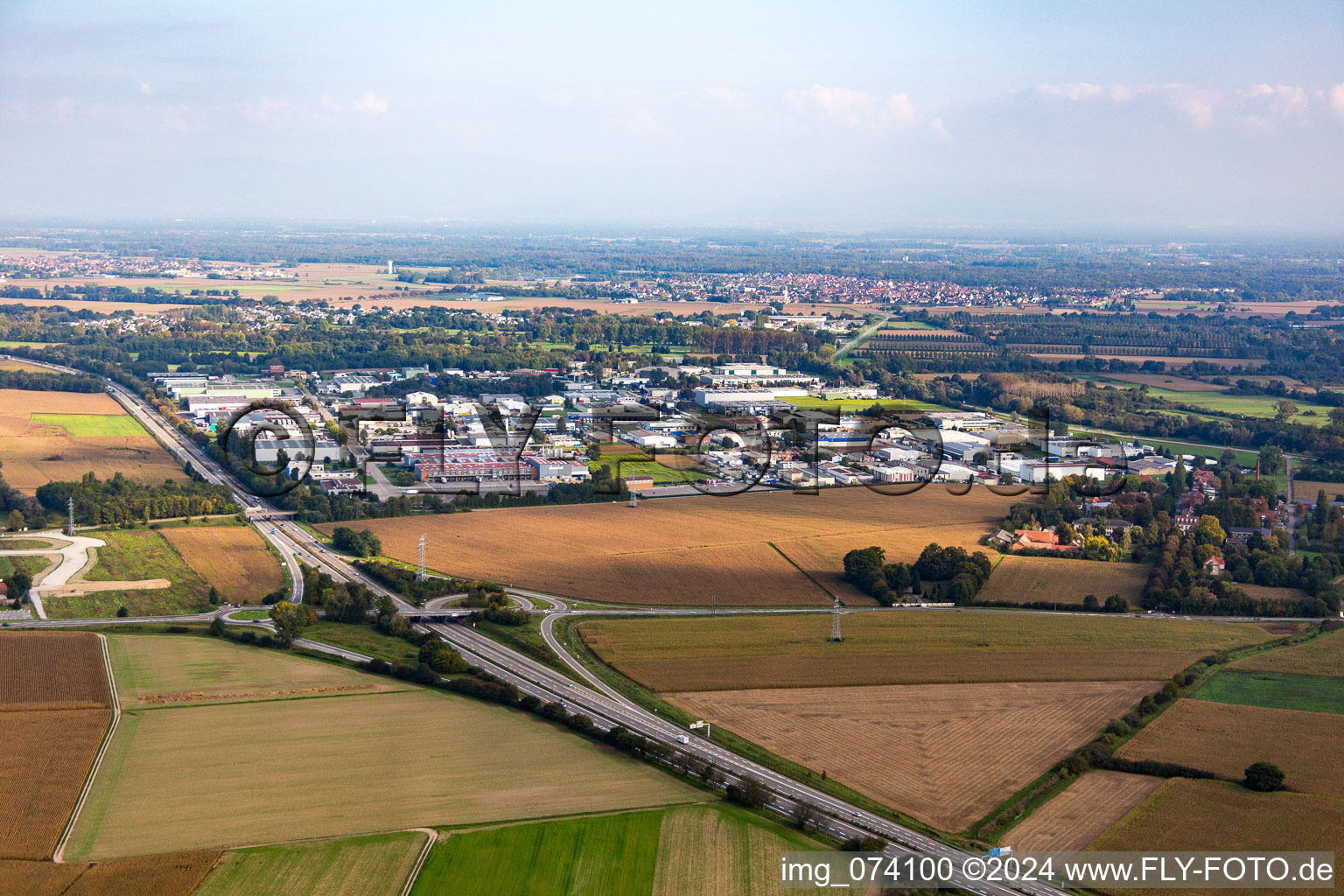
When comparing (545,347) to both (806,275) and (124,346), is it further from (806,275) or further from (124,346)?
(806,275)

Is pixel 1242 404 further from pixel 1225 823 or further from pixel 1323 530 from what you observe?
pixel 1225 823

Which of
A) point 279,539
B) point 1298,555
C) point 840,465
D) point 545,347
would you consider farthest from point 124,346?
point 1298,555

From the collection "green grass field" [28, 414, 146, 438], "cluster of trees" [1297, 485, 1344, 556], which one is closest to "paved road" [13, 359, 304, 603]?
"green grass field" [28, 414, 146, 438]

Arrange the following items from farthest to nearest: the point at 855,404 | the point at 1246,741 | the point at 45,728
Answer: the point at 855,404 → the point at 1246,741 → the point at 45,728

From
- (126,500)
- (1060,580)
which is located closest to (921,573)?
(1060,580)

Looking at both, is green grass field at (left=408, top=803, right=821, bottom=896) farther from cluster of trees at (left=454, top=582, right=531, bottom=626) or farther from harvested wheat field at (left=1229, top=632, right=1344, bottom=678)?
harvested wheat field at (left=1229, top=632, right=1344, bottom=678)

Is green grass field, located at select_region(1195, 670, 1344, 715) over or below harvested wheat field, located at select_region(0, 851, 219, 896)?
over
